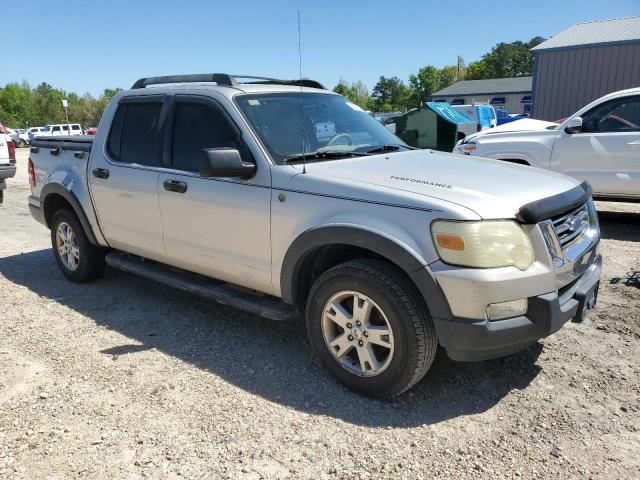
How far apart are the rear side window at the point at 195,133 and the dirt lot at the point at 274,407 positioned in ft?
4.38

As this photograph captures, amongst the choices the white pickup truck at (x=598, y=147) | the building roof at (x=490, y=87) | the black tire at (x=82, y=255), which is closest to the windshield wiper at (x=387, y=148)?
the black tire at (x=82, y=255)

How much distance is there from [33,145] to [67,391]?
11.1 feet

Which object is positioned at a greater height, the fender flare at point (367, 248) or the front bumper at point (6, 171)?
the fender flare at point (367, 248)

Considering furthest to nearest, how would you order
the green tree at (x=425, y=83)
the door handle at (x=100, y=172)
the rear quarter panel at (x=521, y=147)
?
1. the green tree at (x=425, y=83)
2. the rear quarter panel at (x=521, y=147)
3. the door handle at (x=100, y=172)

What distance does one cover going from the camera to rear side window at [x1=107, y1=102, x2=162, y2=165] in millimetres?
4348

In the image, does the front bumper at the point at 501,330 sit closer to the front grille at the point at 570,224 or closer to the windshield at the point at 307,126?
the front grille at the point at 570,224

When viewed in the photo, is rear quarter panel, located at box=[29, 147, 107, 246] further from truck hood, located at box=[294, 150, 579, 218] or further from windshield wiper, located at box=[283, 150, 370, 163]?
truck hood, located at box=[294, 150, 579, 218]

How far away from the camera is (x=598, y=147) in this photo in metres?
7.33

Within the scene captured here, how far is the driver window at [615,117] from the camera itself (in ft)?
23.5

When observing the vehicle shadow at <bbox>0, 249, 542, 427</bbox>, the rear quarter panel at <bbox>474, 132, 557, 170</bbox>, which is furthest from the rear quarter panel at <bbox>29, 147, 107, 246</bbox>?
the rear quarter panel at <bbox>474, 132, 557, 170</bbox>

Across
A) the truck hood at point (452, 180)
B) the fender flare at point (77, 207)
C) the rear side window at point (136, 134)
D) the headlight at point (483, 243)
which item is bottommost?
the fender flare at point (77, 207)

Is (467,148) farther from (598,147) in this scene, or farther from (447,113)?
(447,113)

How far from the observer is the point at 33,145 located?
5.70 m

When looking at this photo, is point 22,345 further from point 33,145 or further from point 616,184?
point 616,184
